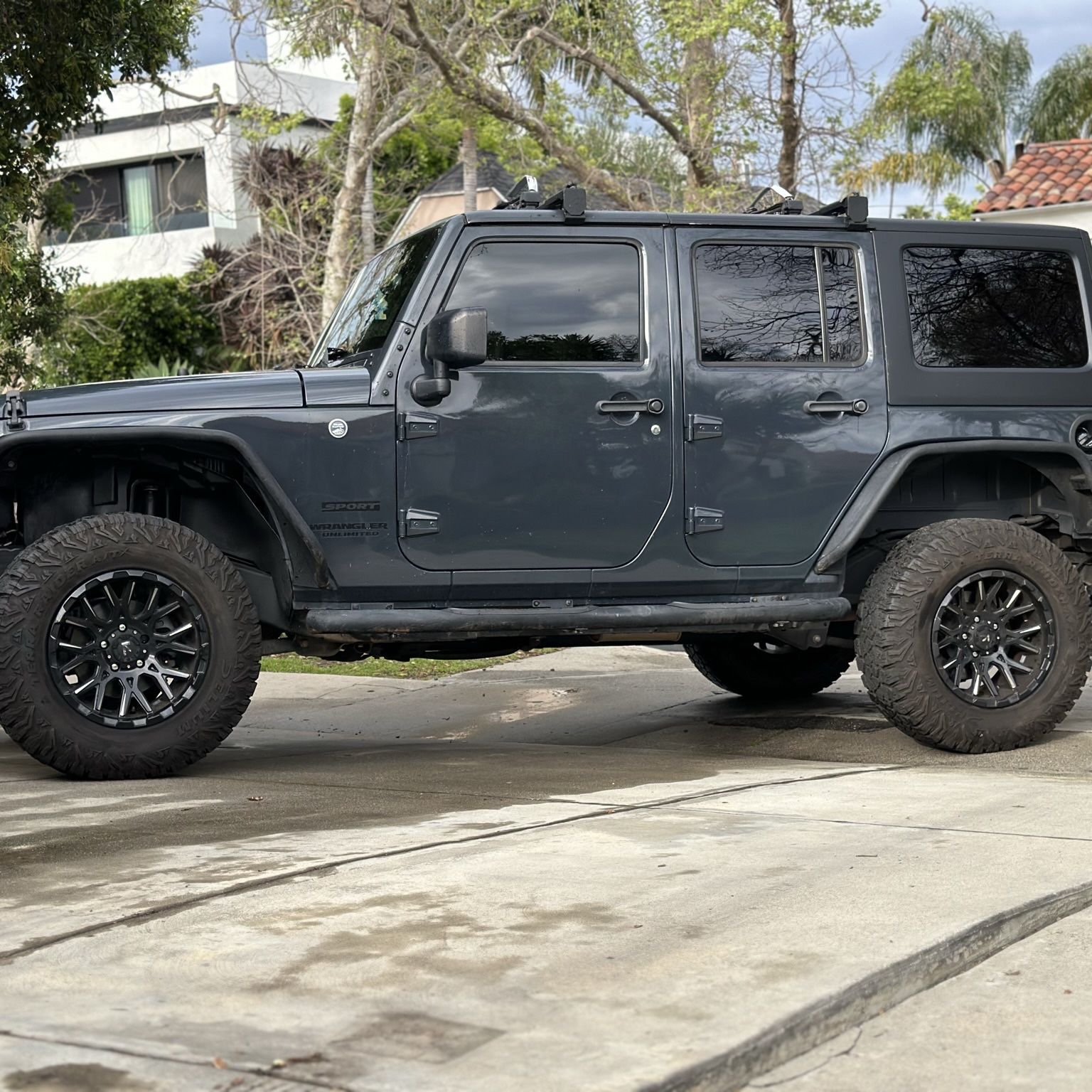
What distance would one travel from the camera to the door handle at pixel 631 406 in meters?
6.58

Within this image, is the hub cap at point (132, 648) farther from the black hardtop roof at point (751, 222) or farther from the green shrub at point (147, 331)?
the green shrub at point (147, 331)

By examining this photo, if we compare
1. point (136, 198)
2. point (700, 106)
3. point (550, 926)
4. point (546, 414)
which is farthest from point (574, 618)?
point (136, 198)

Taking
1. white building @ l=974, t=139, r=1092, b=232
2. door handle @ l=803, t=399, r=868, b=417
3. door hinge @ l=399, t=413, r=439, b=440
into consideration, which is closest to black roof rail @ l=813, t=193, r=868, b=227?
door handle @ l=803, t=399, r=868, b=417

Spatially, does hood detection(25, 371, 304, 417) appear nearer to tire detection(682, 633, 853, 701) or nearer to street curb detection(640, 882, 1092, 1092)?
tire detection(682, 633, 853, 701)

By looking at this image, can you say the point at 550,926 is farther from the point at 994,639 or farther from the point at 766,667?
the point at 766,667

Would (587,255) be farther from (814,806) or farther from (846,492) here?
(814,806)

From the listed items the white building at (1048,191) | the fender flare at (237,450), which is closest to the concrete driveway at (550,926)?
the fender flare at (237,450)

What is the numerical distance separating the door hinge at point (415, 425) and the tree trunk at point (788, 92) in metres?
10.8

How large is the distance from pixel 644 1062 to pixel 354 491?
3.67 metres

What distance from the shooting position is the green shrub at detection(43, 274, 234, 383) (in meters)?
31.0

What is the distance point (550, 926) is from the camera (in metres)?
3.94

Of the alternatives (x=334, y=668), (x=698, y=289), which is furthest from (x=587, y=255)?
(x=334, y=668)

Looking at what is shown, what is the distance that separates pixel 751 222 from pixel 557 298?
3.05 ft

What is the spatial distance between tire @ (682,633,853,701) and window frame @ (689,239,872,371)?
2.10m
